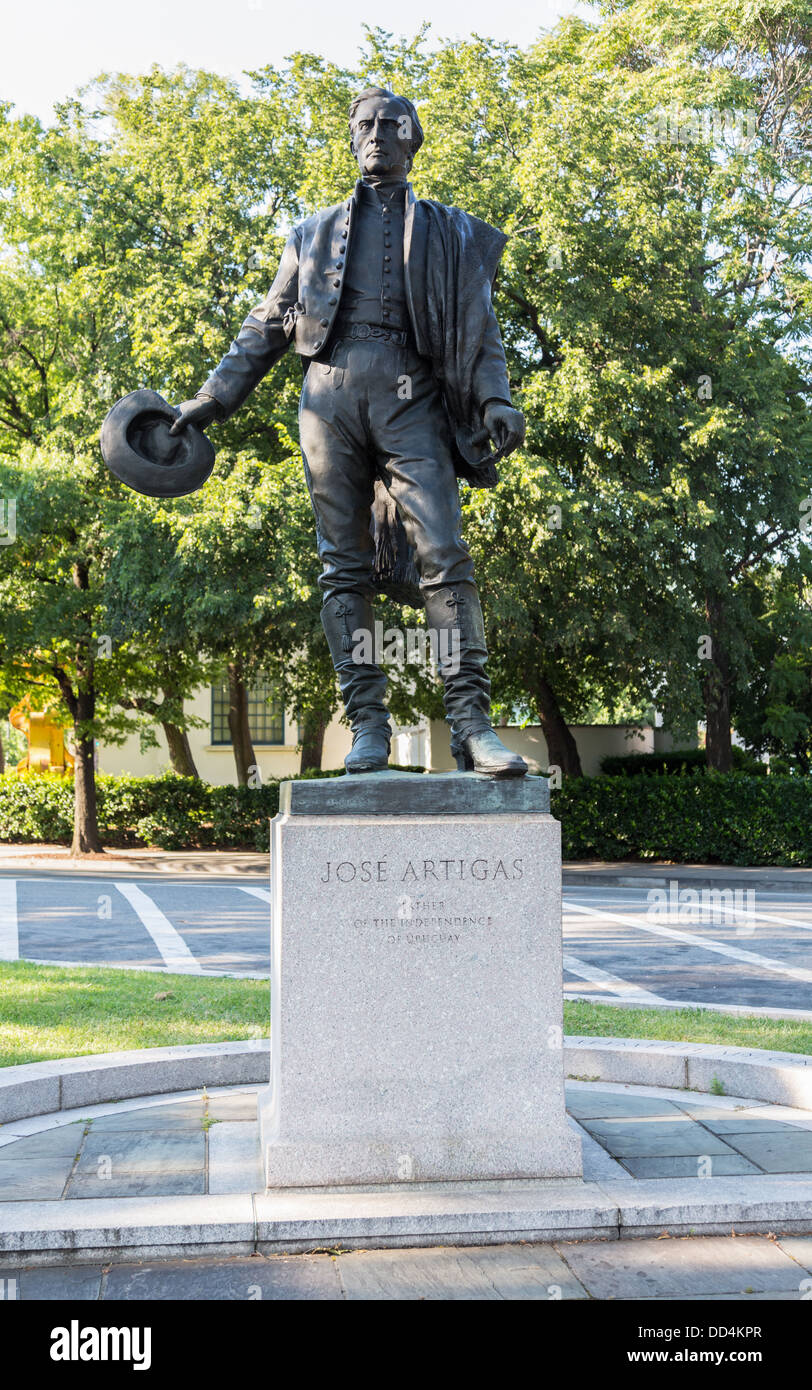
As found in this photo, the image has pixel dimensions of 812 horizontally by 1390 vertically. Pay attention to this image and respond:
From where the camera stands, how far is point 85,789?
25.5m

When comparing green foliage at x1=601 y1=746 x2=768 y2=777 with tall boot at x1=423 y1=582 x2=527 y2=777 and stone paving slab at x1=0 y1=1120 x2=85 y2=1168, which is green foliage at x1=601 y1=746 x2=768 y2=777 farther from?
stone paving slab at x1=0 y1=1120 x2=85 y2=1168

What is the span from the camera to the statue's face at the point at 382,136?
5.18 meters

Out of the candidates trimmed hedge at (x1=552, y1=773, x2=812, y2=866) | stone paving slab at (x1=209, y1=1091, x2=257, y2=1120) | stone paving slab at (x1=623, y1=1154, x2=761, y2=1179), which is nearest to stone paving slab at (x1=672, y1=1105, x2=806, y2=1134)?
stone paving slab at (x1=623, y1=1154, x2=761, y2=1179)

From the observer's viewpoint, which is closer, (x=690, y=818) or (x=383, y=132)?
(x=383, y=132)

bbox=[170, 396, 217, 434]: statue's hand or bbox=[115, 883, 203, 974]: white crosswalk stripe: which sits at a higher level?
bbox=[170, 396, 217, 434]: statue's hand

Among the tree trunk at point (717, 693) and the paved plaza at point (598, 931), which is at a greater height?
the tree trunk at point (717, 693)

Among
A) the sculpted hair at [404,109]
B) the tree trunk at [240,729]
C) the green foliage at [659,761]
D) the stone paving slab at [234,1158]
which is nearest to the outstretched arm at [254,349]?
the sculpted hair at [404,109]

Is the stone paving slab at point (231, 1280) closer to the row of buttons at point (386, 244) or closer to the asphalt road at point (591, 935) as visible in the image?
the row of buttons at point (386, 244)

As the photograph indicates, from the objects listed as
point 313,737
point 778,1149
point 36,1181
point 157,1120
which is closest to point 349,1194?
point 36,1181

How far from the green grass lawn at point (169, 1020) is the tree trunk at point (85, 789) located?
53.7 feet

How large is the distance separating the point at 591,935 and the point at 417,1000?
28.9 feet

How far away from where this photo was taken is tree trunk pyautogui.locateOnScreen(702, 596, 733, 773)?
70.8 feet

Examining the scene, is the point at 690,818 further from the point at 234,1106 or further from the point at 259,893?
the point at 234,1106
